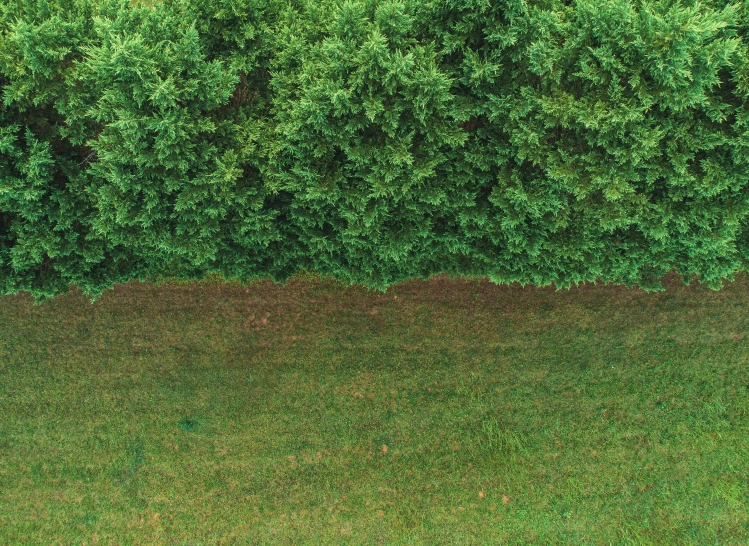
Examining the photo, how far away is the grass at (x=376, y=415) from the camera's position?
11.1 metres

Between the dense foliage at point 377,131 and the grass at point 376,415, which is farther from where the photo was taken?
the grass at point 376,415

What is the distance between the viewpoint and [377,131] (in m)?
8.22

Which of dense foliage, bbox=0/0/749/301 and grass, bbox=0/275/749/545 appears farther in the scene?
grass, bbox=0/275/749/545

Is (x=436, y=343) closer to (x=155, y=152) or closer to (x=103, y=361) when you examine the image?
(x=155, y=152)

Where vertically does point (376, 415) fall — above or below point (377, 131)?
below

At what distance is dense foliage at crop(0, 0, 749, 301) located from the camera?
24.3 ft

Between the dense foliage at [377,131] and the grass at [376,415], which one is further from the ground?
the dense foliage at [377,131]

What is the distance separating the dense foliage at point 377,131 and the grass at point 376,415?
2566 mm

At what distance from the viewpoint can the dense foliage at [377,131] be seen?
24.3ft

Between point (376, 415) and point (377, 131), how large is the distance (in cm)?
662

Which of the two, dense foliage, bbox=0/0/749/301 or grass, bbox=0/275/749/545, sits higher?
dense foliage, bbox=0/0/749/301

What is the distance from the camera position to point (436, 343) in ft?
37.4

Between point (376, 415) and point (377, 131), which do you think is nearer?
point (377, 131)

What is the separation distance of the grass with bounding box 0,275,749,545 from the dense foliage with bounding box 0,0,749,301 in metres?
2.57
